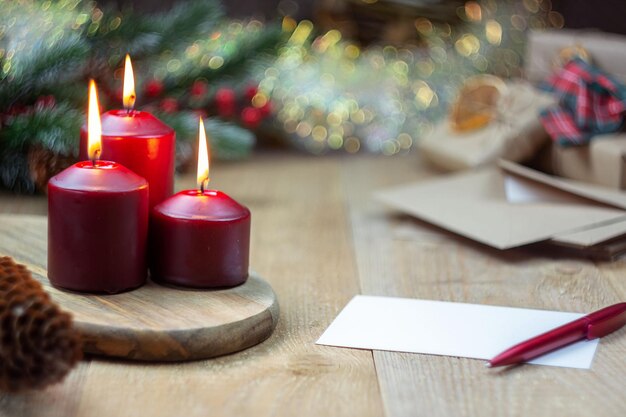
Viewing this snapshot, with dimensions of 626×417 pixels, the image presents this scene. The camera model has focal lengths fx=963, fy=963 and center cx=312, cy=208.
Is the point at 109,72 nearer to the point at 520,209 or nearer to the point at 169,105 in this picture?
the point at 169,105

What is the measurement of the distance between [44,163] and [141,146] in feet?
1.28

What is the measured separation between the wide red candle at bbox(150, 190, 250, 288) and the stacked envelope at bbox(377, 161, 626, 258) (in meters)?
0.33

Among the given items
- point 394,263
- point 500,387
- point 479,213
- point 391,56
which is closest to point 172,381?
point 500,387

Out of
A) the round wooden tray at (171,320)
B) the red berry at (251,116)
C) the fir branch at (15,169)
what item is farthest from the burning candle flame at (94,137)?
the red berry at (251,116)

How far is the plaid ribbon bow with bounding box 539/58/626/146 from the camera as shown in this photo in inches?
46.8

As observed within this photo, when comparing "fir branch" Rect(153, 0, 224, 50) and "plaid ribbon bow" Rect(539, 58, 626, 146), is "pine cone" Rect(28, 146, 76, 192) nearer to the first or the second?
"fir branch" Rect(153, 0, 224, 50)

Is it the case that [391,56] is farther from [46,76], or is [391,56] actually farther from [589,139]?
[46,76]

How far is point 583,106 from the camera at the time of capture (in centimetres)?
119

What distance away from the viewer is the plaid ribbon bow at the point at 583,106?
119cm

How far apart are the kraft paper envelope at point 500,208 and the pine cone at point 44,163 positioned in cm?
37

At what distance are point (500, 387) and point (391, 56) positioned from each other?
89 centimetres

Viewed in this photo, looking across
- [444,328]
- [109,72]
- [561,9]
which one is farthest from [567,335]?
[561,9]

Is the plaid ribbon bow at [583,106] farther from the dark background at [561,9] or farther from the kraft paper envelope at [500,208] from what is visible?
the dark background at [561,9]

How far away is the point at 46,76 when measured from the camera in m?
1.17
